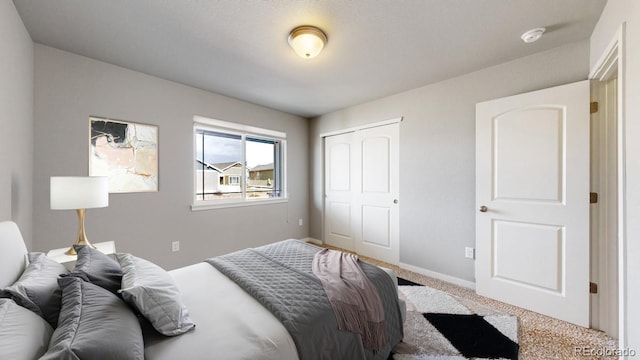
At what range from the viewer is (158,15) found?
1749 mm

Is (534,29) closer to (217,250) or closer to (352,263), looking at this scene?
(352,263)

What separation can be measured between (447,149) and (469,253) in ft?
3.85

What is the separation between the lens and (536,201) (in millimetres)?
2160

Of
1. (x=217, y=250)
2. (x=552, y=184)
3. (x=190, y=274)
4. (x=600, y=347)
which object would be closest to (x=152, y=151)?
(x=217, y=250)

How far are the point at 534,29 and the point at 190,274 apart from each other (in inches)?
122

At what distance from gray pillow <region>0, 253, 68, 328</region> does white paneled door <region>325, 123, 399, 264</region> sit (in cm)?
316

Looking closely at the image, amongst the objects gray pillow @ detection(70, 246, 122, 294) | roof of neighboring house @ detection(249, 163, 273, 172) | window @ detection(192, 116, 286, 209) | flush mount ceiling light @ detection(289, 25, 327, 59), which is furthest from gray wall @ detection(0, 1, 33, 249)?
roof of neighboring house @ detection(249, 163, 273, 172)

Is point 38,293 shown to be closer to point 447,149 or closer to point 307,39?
point 307,39

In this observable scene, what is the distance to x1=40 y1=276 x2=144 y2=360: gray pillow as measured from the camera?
2.18 feet

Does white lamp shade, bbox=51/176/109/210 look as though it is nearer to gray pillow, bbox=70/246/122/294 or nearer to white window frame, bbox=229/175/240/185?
gray pillow, bbox=70/246/122/294

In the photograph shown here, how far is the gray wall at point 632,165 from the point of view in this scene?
1223 mm

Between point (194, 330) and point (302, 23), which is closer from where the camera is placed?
point (194, 330)

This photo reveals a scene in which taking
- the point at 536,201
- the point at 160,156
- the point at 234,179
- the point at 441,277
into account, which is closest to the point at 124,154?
the point at 160,156

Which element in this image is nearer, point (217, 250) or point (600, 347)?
point (600, 347)
